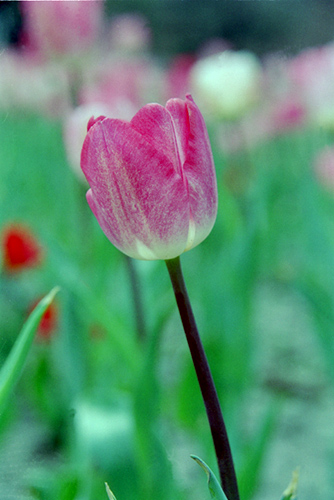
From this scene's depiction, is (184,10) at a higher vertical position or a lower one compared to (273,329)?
higher

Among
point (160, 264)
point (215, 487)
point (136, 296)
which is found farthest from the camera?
point (160, 264)

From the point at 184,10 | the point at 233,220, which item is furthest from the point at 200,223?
the point at 233,220

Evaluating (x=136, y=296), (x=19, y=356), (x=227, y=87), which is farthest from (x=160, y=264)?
(x=19, y=356)

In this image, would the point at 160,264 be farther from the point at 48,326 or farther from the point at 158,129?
the point at 158,129

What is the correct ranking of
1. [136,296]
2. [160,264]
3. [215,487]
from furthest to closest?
[160,264] < [136,296] < [215,487]

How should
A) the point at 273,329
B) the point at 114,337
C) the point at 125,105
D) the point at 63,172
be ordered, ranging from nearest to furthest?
the point at 125,105
the point at 114,337
the point at 63,172
the point at 273,329

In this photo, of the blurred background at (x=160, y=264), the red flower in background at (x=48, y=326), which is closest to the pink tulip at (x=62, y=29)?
the blurred background at (x=160, y=264)

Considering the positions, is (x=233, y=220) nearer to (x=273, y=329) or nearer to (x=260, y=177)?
(x=260, y=177)

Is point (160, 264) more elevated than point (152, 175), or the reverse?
point (152, 175)
